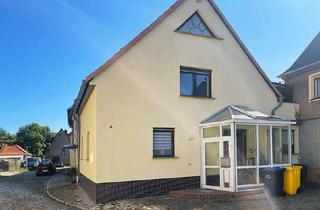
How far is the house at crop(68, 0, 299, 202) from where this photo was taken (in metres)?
14.8

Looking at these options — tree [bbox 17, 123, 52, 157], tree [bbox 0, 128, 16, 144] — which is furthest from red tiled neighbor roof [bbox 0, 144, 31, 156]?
tree [bbox 0, 128, 16, 144]

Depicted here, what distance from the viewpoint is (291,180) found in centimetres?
1496

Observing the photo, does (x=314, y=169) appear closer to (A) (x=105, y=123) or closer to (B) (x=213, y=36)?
(B) (x=213, y=36)

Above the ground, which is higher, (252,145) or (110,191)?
(252,145)

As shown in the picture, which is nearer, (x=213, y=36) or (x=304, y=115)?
(x=213, y=36)

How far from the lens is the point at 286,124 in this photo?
16.5m

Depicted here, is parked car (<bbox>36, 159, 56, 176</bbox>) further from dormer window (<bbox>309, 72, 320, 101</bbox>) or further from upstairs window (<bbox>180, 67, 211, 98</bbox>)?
dormer window (<bbox>309, 72, 320, 101</bbox>)

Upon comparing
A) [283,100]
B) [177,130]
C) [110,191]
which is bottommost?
[110,191]

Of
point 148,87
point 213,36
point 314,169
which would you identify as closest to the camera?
point 148,87

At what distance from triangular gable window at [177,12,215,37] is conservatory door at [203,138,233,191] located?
5311mm

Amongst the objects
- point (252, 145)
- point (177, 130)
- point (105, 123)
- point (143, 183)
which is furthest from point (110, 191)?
point (252, 145)

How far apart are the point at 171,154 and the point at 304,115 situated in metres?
8.91

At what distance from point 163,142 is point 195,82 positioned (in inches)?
133

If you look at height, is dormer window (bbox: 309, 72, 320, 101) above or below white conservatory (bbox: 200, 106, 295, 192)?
above
